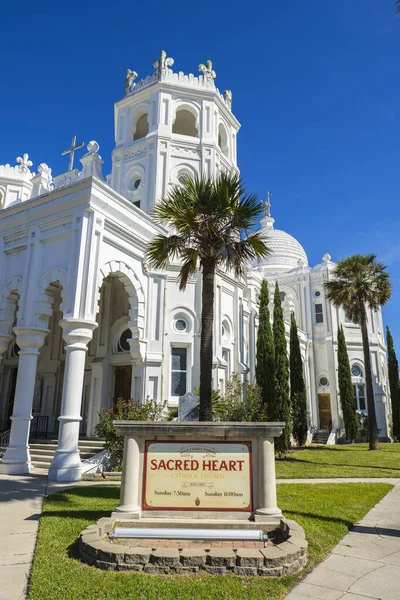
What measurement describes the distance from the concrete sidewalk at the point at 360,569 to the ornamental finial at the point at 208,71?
81.1ft

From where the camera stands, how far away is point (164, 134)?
23.7m

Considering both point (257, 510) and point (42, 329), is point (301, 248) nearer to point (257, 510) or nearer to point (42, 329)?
point (42, 329)

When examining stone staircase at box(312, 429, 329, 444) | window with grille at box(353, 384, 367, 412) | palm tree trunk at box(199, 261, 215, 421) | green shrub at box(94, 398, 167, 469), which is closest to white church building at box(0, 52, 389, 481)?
green shrub at box(94, 398, 167, 469)

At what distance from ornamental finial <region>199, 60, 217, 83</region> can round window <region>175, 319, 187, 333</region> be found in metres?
14.8

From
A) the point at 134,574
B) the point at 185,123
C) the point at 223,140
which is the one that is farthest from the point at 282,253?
the point at 134,574

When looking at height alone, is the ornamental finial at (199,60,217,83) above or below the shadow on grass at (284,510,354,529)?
above

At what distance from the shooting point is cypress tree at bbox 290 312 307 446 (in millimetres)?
26906

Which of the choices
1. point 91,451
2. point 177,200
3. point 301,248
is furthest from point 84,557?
point 301,248

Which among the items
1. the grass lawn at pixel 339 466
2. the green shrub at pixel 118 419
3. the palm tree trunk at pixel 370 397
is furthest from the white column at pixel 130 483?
the palm tree trunk at pixel 370 397

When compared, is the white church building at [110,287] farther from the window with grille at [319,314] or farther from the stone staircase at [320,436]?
the stone staircase at [320,436]

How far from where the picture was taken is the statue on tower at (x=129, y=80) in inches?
1035

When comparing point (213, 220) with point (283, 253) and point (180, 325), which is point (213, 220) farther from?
point (283, 253)

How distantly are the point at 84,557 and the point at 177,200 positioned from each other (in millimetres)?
8144

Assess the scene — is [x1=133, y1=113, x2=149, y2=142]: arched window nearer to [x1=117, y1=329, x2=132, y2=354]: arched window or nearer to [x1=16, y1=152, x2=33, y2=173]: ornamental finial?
[x1=16, y1=152, x2=33, y2=173]: ornamental finial
